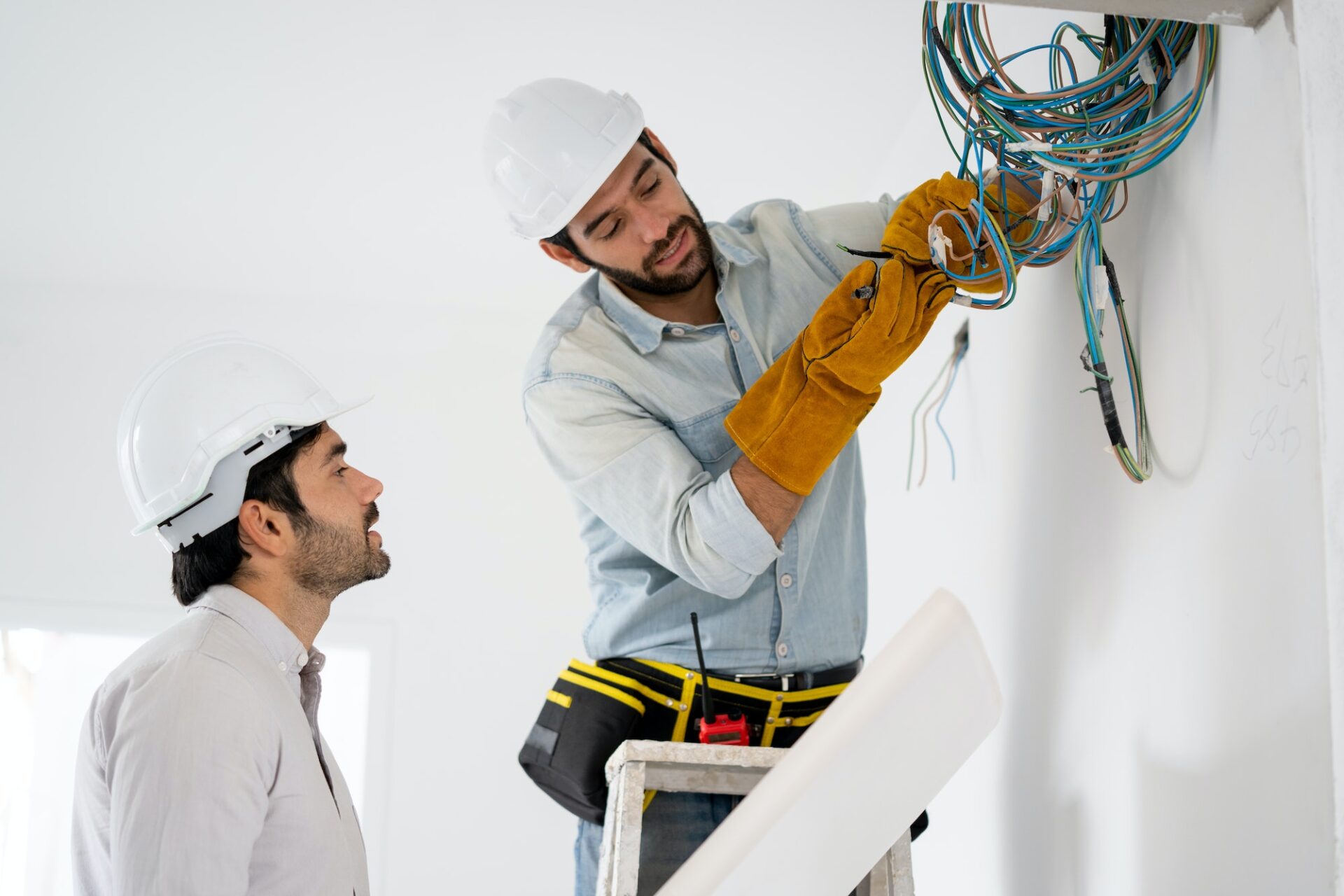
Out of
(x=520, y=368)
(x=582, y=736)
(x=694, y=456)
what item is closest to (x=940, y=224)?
(x=694, y=456)

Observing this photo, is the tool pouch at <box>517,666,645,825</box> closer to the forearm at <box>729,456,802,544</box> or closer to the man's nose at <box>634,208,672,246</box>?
the forearm at <box>729,456,802,544</box>

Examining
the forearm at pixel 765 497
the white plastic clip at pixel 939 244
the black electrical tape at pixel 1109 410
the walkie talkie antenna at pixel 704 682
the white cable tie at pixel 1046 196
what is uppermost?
the white cable tie at pixel 1046 196

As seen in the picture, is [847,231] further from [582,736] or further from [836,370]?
[582,736]

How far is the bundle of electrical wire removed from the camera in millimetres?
1438

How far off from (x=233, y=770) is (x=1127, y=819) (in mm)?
1137

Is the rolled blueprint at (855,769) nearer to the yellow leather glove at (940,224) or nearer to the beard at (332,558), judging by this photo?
the yellow leather glove at (940,224)

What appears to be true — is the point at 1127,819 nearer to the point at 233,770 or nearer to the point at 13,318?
the point at 233,770

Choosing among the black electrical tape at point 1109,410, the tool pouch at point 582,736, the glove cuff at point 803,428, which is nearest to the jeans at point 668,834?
the tool pouch at point 582,736

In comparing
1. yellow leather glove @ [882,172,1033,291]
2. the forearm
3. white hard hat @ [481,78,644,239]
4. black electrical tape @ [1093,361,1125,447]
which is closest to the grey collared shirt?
the forearm

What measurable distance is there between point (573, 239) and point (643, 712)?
790 millimetres

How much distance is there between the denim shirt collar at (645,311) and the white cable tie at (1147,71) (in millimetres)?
715

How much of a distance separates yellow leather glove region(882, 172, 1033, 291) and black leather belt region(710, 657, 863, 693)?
67 centimetres

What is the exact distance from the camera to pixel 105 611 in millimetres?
4559

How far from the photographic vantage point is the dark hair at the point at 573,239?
6.71 ft
